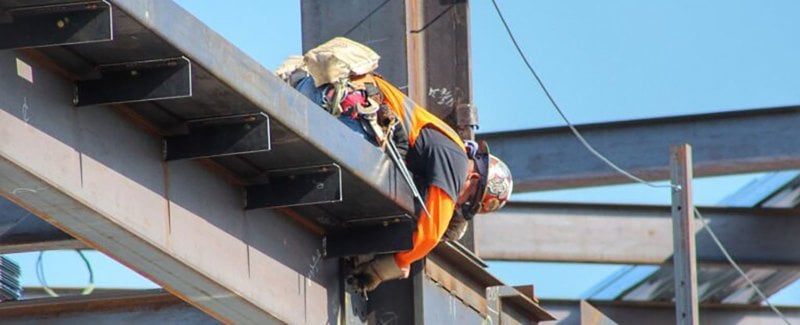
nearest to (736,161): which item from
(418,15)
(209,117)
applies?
(418,15)

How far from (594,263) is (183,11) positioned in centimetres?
1351

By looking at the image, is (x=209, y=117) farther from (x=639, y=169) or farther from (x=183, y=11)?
(x=639, y=169)

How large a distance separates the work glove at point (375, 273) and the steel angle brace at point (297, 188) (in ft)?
3.13

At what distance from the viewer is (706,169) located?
2003 cm

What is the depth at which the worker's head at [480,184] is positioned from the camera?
39.2ft

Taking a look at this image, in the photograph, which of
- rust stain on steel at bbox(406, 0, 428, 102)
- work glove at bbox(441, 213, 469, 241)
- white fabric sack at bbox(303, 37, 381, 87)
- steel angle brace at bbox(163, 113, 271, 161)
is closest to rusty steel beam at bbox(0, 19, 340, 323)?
steel angle brace at bbox(163, 113, 271, 161)

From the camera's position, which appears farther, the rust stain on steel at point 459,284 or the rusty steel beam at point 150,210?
the rust stain on steel at point 459,284

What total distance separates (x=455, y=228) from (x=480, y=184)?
322 mm

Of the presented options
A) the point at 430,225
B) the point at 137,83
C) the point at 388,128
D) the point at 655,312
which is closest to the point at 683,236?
the point at 430,225


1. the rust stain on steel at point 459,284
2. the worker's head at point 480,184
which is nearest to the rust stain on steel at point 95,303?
the rust stain on steel at point 459,284

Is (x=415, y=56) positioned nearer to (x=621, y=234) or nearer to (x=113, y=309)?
(x=113, y=309)

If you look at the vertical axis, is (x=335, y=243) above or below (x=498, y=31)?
below

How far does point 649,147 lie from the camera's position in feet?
66.6

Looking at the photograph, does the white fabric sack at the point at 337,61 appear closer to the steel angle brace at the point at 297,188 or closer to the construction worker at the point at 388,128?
the construction worker at the point at 388,128
